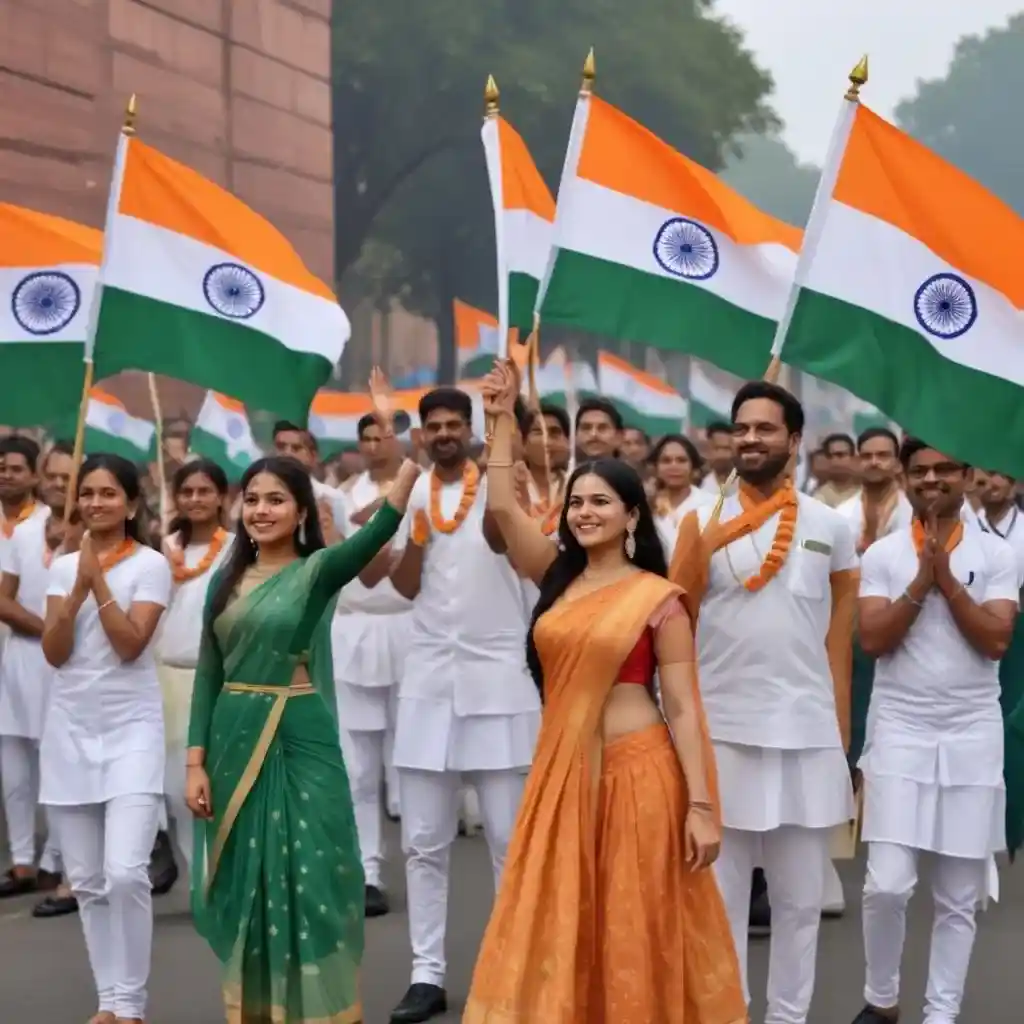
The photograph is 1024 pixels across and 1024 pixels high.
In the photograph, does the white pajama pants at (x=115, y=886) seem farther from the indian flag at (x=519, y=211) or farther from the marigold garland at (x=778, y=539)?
the indian flag at (x=519, y=211)

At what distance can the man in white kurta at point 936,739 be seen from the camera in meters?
5.98

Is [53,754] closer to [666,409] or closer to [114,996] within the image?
[114,996]

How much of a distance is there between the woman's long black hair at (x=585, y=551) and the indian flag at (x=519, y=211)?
7.49 ft

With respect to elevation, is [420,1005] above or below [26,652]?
below

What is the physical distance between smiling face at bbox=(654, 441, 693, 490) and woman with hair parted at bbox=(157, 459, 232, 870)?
283 cm

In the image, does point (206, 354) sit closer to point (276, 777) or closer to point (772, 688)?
point (276, 777)

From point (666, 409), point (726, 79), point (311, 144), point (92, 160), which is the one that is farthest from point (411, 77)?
point (666, 409)

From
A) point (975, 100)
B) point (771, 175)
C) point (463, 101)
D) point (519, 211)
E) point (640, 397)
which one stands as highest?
point (771, 175)

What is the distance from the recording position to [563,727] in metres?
4.99

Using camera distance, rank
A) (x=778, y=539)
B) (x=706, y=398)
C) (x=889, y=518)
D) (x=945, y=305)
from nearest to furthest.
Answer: (x=778, y=539), (x=945, y=305), (x=889, y=518), (x=706, y=398)

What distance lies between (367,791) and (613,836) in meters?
3.48

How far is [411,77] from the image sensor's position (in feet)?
126

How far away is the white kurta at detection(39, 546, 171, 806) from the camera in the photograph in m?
6.35

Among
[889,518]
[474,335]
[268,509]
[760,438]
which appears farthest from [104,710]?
[474,335]
